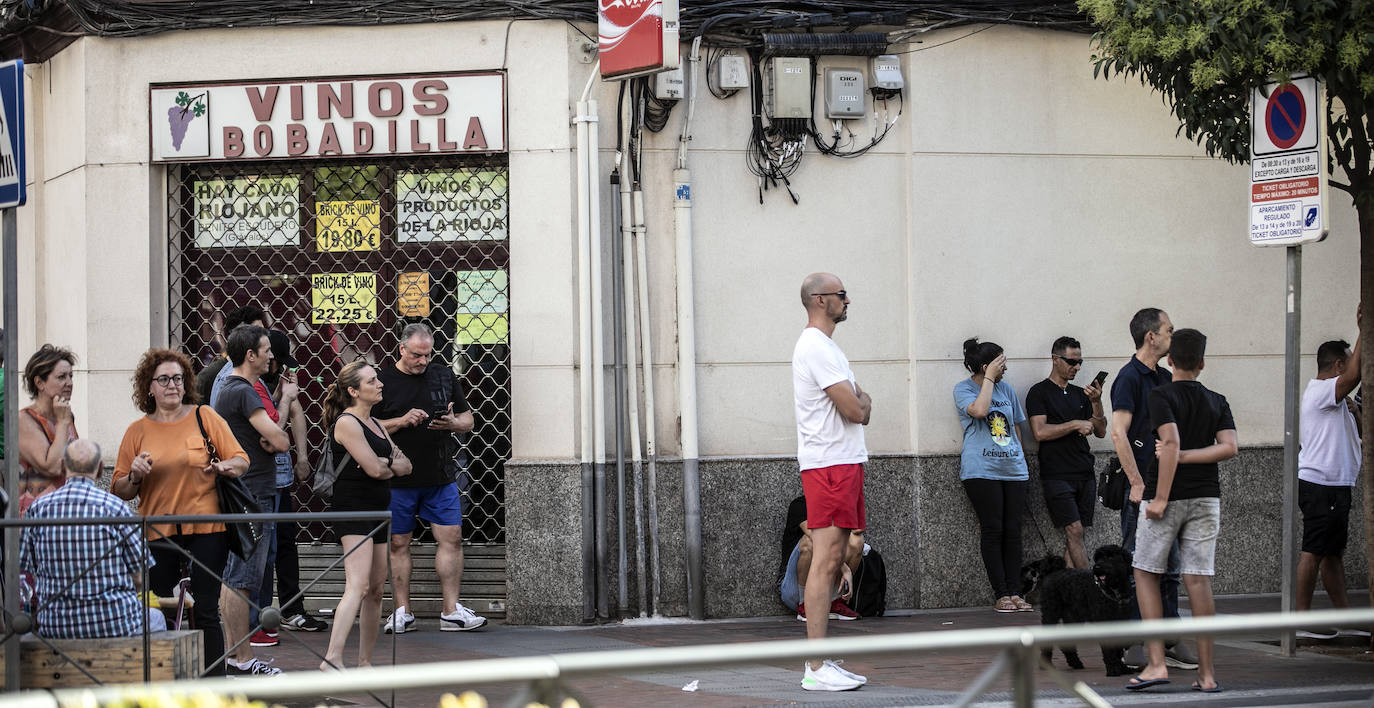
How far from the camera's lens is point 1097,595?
292 inches

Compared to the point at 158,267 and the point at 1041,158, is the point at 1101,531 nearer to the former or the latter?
the point at 1041,158

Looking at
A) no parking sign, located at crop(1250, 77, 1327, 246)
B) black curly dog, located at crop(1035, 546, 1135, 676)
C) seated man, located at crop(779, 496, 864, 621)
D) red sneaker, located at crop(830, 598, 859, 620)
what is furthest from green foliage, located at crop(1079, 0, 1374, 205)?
red sneaker, located at crop(830, 598, 859, 620)

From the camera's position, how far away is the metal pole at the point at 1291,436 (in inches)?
316

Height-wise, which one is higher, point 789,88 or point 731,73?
point 731,73

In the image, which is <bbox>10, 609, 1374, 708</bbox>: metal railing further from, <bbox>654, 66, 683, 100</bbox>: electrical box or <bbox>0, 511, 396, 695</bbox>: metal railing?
<bbox>654, 66, 683, 100</bbox>: electrical box

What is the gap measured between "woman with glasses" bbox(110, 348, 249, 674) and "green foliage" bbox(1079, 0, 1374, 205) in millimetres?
5295

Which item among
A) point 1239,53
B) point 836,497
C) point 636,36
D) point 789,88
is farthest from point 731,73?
point 836,497

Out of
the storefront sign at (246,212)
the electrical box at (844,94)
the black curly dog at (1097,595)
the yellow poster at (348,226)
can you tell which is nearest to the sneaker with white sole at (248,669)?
the yellow poster at (348,226)

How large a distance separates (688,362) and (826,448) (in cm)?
262

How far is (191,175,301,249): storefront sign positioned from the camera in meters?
10.4

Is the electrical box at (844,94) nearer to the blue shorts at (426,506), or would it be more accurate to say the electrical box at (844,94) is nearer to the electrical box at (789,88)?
the electrical box at (789,88)

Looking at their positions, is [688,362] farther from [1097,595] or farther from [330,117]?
[1097,595]

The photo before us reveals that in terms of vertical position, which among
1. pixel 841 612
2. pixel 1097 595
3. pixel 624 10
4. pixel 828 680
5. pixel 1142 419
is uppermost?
pixel 624 10

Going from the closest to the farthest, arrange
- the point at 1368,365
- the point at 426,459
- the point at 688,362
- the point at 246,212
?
the point at 1368,365
the point at 426,459
the point at 688,362
the point at 246,212
